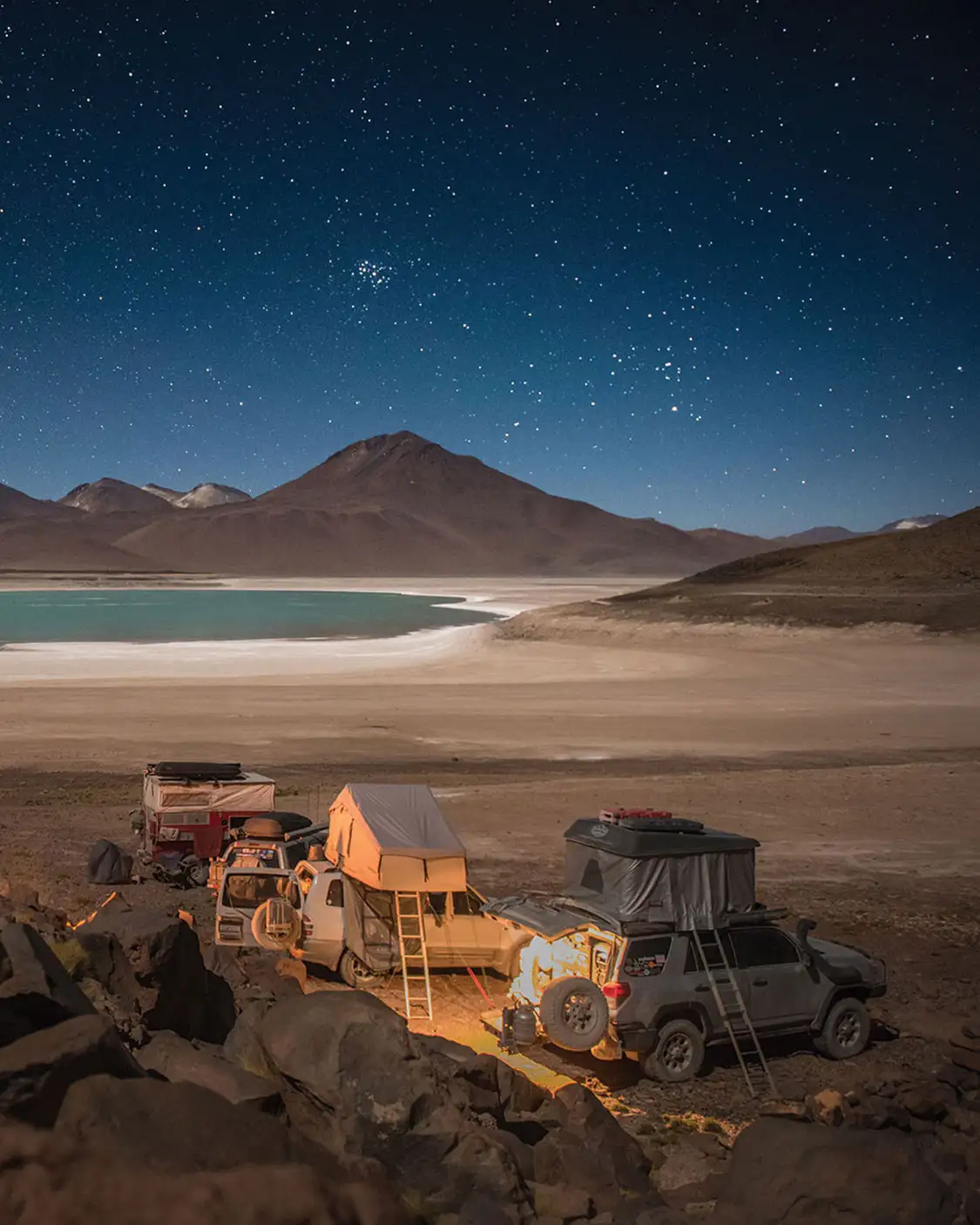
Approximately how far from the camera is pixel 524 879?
53.5ft

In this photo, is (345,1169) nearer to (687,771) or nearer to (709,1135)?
(709,1135)

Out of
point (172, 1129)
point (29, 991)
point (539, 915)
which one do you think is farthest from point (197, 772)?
point (172, 1129)

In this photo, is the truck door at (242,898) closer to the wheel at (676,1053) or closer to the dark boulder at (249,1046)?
the wheel at (676,1053)

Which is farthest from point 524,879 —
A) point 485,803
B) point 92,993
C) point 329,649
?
point 329,649

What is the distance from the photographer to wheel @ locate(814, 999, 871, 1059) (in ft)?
33.9

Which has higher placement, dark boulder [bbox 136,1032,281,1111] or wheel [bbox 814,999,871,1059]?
dark boulder [bbox 136,1032,281,1111]

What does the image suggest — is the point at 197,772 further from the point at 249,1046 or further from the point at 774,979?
the point at 249,1046

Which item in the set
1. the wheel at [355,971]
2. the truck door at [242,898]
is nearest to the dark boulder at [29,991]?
the wheel at [355,971]

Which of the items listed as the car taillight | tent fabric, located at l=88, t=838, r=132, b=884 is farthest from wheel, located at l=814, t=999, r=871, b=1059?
tent fabric, located at l=88, t=838, r=132, b=884

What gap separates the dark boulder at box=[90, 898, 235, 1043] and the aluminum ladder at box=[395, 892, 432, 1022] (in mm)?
2732

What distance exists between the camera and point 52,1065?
477 centimetres

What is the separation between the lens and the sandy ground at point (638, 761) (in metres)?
14.1

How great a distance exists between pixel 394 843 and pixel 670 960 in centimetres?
334

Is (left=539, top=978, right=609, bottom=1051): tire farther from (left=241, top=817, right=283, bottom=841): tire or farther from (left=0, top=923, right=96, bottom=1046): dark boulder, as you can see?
(left=241, top=817, right=283, bottom=841): tire
